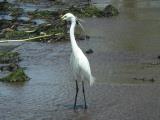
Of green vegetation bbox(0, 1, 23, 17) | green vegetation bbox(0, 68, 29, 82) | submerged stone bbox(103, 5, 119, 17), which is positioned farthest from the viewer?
green vegetation bbox(0, 1, 23, 17)

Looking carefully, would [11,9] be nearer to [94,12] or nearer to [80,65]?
[94,12]

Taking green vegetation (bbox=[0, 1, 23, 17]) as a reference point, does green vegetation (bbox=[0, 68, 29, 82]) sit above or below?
above

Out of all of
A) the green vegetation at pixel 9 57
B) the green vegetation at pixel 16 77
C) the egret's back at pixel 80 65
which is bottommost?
the green vegetation at pixel 9 57

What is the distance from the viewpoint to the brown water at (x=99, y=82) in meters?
9.96

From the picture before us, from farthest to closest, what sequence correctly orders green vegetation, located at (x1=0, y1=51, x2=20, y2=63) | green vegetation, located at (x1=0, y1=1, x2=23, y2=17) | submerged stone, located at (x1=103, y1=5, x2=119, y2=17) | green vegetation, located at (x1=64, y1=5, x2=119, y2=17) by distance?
green vegetation, located at (x1=0, y1=1, x2=23, y2=17) < green vegetation, located at (x1=64, y1=5, x2=119, y2=17) < submerged stone, located at (x1=103, y1=5, x2=119, y2=17) < green vegetation, located at (x1=0, y1=51, x2=20, y2=63)

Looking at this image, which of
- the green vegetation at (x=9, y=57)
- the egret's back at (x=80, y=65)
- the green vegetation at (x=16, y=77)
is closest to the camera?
the egret's back at (x=80, y=65)

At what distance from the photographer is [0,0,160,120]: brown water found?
9.96 meters

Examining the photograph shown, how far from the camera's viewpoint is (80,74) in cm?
1020

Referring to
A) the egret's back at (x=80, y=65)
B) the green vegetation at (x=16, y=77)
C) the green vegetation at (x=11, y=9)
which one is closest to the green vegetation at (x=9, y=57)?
the green vegetation at (x=16, y=77)

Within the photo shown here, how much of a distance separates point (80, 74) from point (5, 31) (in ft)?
29.4

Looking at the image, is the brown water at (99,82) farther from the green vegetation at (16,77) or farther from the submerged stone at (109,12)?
the submerged stone at (109,12)

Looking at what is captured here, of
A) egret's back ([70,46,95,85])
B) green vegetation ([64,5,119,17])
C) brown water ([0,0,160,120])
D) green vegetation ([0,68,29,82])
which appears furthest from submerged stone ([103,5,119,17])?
egret's back ([70,46,95,85])

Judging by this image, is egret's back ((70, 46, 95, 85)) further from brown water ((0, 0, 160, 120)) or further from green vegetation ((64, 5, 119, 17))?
green vegetation ((64, 5, 119, 17))

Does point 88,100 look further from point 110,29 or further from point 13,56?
point 110,29
